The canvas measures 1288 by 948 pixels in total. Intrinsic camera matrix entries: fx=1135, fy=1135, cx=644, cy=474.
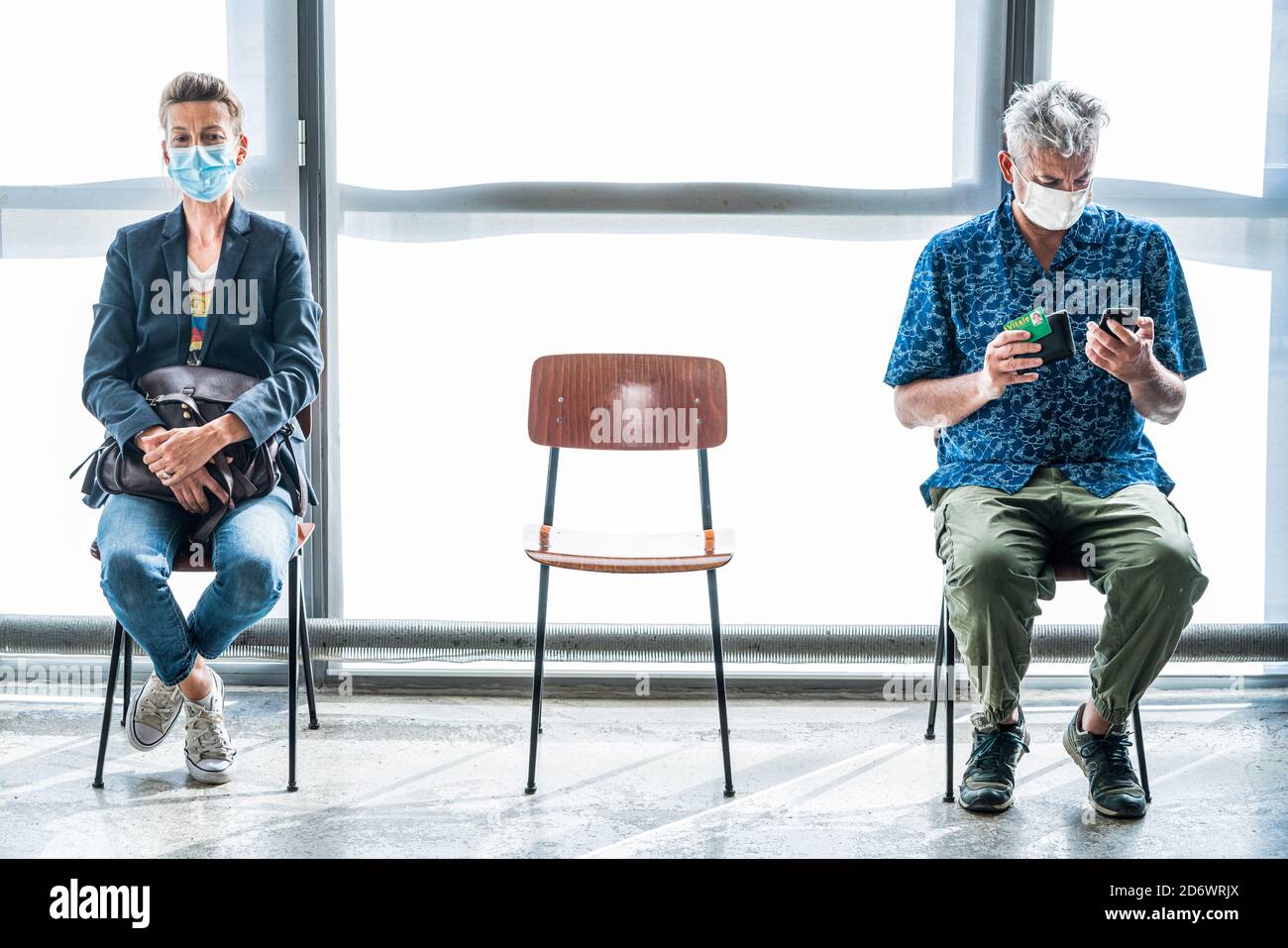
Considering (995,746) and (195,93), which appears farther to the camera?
(195,93)

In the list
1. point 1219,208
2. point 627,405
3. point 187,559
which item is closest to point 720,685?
point 627,405

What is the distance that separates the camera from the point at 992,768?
85.7 inches

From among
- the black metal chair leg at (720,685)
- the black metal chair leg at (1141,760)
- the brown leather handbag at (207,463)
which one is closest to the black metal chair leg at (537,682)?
the black metal chair leg at (720,685)

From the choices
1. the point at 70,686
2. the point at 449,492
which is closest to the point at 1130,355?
the point at 449,492

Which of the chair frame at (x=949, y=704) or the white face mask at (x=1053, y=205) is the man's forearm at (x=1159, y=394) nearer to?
the white face mask at (x=1053, y=205)

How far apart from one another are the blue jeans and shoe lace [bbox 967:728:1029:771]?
4.64 ft

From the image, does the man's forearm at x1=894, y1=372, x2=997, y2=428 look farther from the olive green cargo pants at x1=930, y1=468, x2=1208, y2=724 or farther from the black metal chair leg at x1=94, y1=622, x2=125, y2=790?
the black metal chair leg at x1=94, y1=622, x2=125, y2=790

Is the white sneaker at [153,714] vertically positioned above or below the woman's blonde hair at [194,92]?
below

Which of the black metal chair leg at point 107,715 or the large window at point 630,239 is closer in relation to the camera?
the black metal chair leg at point 107,715

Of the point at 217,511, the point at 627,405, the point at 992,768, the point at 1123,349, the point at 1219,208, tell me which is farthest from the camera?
the point at 1219,208

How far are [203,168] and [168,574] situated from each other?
0.86 metres

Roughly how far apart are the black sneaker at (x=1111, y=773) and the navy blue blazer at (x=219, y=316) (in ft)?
5.63

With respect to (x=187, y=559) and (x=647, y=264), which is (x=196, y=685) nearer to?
(x=187, y=559)

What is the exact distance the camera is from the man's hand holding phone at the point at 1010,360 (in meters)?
2.07
